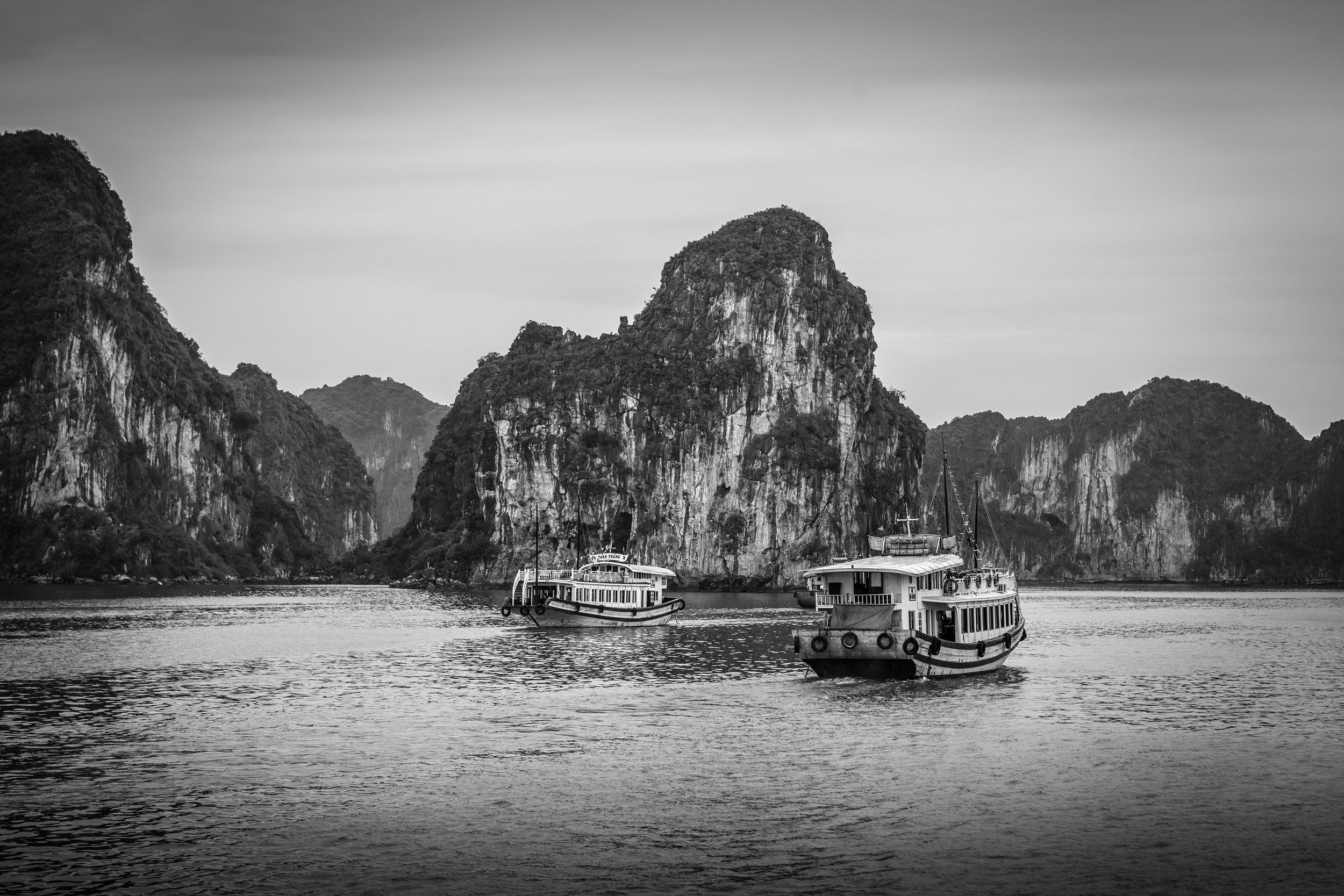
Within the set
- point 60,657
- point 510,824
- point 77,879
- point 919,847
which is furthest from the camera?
point 60,657

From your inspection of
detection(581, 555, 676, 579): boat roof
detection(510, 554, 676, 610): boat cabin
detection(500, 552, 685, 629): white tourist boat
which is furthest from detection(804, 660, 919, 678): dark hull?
detection(581, 555, 676, 579): boat roof

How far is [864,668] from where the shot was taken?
2319 inches

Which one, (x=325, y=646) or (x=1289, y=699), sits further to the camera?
(x=325, y=646)

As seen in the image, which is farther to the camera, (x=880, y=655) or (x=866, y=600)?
(x=866, y=600)

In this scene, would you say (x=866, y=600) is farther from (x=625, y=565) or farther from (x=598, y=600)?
(x=625, y=565)

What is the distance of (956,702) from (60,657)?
51.9 m

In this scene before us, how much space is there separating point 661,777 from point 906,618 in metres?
25.5

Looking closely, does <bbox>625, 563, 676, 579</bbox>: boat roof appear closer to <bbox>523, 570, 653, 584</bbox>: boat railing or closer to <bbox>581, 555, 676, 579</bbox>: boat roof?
<bbox>581, 555, 676, 579</bbox>: boat roof

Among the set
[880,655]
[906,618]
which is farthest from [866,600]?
[880,655]

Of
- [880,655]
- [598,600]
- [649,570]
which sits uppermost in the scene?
[649,570]

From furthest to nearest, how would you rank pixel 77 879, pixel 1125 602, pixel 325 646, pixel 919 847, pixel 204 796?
pixel 1125 602
pixel 325 646
pixel 204 796
pixel 919 847
pixel 77 879

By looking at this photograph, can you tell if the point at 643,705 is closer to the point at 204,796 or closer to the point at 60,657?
the point at 204,796

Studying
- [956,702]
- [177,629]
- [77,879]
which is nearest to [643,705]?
[956,702]

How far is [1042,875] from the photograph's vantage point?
25750mm
